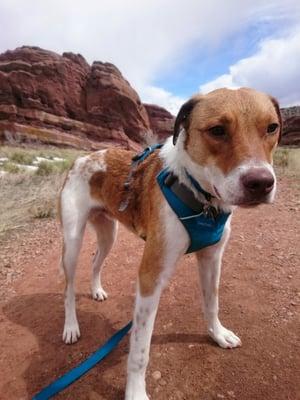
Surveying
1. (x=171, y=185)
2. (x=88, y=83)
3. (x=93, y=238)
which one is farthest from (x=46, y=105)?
(x=171, y=185)

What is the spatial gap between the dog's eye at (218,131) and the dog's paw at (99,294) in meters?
2.50

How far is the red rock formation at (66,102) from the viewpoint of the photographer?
3856cm

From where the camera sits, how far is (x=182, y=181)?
2.30 metres

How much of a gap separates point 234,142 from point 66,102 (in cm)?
4463

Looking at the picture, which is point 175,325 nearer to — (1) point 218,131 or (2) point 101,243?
(2) point 101,243

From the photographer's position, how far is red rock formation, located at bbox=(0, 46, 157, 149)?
38562mm

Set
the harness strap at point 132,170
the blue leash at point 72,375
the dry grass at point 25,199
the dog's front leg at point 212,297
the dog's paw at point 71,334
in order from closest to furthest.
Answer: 1. the blue leash at point 72,375
2. the dog's front leg at point 212,297
3. the harness strap at point 132,170
4. the dog's paw at point 71,334
5. the dry grass at point 25,199

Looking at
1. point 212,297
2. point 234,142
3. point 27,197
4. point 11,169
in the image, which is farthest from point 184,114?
point 11,169

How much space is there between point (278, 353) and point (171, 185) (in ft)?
5.31

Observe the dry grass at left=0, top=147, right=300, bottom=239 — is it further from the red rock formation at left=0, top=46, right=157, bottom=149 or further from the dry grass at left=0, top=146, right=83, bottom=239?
the red rock formation at left=0, top=46, right=157, bottom=149

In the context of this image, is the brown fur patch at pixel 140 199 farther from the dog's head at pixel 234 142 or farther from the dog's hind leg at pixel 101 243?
the dog's head at pixel 234 142

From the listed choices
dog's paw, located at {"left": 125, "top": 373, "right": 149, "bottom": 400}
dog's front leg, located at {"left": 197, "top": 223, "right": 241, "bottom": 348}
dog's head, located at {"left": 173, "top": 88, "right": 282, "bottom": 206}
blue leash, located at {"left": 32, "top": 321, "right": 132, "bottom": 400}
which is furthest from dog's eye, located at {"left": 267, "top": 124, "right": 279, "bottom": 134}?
blue leash, located at {"left": 32, "top": 321, "right": 132, "bottom": 400}

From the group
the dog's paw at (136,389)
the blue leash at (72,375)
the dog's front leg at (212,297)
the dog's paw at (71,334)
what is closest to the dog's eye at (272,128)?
the dog's front leg at (212,297)

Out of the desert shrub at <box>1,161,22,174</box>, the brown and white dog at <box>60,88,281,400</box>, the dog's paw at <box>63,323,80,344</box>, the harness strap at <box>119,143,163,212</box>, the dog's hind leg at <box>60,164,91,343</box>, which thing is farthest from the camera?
the desert shrub at <box>1,161,22,174</box>
